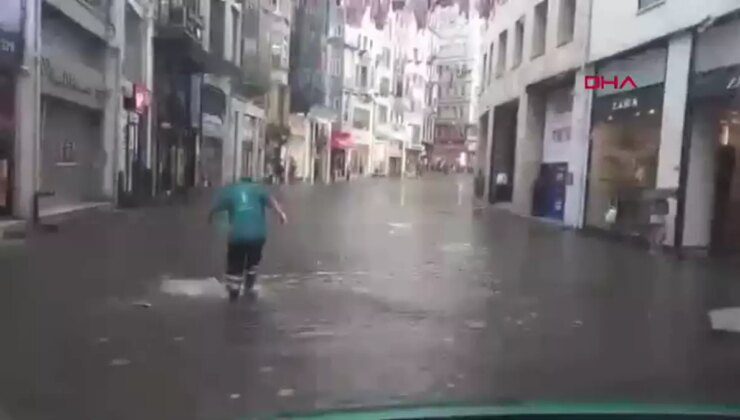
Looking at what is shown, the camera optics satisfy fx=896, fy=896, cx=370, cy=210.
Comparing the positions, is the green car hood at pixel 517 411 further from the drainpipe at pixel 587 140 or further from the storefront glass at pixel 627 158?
the drainpipe at pixel 587 140

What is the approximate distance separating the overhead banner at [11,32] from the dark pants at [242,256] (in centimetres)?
239

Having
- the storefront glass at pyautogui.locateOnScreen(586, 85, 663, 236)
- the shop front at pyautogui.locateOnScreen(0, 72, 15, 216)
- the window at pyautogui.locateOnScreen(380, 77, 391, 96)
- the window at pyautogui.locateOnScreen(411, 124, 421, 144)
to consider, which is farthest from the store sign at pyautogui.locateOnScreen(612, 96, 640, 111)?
the shop front at pyautogui.locateOnScreen(0, 72, 15, 216)

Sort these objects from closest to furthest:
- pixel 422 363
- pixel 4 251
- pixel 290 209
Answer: pixel 422 363
pixel 290 209
pixel 4 251

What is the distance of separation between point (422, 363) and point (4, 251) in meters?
3.08

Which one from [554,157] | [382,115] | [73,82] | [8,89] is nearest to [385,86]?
[382,115]

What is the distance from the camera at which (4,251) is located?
16.9 feet

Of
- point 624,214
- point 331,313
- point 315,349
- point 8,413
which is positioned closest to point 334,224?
point 331,313

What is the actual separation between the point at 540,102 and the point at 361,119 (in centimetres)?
706

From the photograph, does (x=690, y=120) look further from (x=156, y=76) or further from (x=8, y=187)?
(x=8, y=187)

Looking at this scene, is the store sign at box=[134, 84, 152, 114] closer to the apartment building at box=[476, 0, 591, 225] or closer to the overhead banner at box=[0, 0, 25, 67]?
the overhead banner at box=[0, 0, 25, 67]

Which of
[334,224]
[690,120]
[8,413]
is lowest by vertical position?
[8,413]

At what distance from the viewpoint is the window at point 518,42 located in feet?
30.8

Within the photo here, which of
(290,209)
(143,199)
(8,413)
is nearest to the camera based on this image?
(8,413)

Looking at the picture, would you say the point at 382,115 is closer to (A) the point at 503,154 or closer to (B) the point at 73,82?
(B) the point at 73,82
